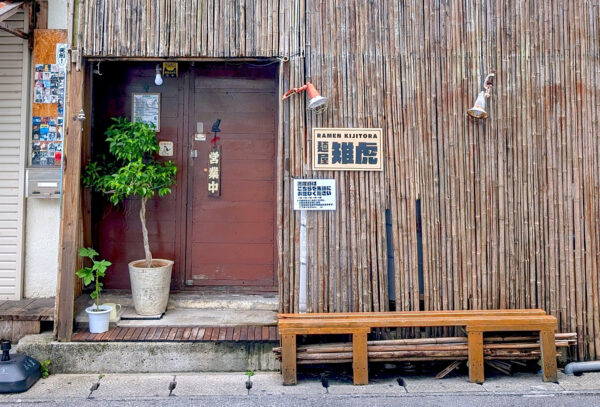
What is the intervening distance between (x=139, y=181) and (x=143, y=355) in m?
1.93

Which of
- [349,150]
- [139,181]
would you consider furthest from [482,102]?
[139,181]

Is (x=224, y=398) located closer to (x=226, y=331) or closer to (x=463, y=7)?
(x=226, y=331)

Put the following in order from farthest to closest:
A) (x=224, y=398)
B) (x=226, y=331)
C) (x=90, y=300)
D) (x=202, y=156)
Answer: (x=202, y=156) → (x=90, y=300) → (x=226, y=331) → (x=224, y=398)

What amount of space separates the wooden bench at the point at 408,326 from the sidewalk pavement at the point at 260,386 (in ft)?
0.45

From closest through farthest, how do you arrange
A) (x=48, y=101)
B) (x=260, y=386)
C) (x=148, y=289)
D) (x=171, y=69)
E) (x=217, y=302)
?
(x=260, y=386), (x=148, y=289), (x=217, y=302), (x=48, y=101), (x=171, y=69)

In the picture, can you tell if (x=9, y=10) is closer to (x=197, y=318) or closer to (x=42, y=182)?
(x=42, y=182)

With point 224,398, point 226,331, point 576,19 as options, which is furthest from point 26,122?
point 576,19

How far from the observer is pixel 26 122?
557 centimetres

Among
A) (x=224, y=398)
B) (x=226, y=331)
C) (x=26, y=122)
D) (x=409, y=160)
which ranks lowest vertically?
(x=224, y=398)

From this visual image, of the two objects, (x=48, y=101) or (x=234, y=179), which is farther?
(x=234, y=179)

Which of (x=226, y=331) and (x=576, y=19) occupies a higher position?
(x=576, y=19)

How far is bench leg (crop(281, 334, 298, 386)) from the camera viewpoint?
170 inches

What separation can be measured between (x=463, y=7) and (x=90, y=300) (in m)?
5.86

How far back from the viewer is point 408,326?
175 inches
